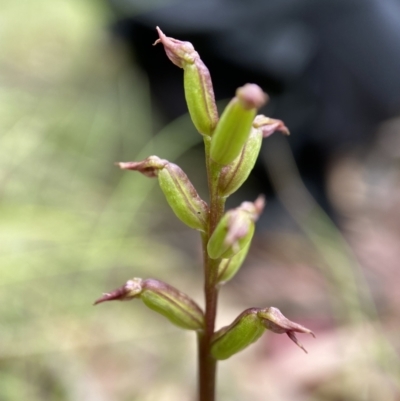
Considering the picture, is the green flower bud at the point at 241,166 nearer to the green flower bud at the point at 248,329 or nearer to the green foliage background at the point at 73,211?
the green flower bud at the point at 248,329

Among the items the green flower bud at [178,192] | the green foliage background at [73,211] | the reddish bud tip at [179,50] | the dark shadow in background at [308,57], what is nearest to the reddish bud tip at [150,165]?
the green flower bud at [178,192]

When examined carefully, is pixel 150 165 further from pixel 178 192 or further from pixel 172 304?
pixel 172 304

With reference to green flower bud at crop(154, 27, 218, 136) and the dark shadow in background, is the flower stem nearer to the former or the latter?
green flower bud at crop(154, 27, 218, 136)

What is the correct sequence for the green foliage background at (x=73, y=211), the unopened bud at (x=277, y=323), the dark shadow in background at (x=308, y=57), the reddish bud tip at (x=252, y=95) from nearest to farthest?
the reddish bud tip at (x=252, y=95), the unopened bud at (x=277, y=323), the green foliage background at (x=73, y=211), the dark shadow in background at (x=308, y=57)

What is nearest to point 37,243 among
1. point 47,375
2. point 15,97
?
point 47,375

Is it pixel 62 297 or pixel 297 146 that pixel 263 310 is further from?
pixel 297 146

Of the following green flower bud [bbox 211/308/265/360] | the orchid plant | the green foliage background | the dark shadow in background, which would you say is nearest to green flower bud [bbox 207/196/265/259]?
the orchid plant

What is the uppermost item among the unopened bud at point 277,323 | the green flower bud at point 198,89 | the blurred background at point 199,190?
the green flower bud at point 198,89
